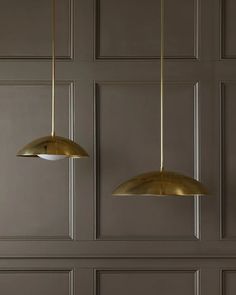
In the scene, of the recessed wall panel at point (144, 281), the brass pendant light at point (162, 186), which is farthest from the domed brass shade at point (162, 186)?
the recessed wall panel at point (144, 281)

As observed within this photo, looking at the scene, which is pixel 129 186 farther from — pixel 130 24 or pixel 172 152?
pixel 130 24

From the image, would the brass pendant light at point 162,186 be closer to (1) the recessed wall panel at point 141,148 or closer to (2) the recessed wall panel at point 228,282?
(1) the recessed wall panel at point 141,148

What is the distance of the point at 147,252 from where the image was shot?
4.05 m

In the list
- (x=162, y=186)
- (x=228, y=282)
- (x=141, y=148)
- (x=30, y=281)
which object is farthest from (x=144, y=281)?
(x=162, y=186)

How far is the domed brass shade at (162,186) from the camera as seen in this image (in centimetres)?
300

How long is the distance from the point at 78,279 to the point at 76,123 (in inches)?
38.7

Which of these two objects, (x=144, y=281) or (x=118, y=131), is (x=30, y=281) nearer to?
(x=144, y=281)

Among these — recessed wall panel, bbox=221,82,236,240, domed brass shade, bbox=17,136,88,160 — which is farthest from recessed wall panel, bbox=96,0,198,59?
domed brass shade, bbox=17,136,88,160

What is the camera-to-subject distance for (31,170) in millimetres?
4098

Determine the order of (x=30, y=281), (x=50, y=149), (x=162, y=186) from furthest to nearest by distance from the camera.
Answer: (x=30, y=281), (x=50, y=149), (x=162, y=186)

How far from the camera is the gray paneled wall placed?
4.07 m

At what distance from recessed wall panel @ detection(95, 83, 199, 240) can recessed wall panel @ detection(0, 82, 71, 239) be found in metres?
0.23

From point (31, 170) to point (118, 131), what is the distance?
604 mm

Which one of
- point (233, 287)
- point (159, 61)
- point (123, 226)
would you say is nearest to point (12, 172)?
point (123, 226)
